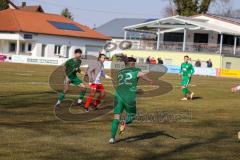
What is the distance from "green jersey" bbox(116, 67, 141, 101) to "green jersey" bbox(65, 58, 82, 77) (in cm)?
565

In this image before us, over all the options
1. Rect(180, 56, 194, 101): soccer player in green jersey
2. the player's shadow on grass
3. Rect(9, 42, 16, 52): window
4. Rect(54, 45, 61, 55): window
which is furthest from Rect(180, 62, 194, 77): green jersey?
Rect(9, 42, 16, 52): window

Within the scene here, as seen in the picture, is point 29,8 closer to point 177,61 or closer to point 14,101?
point 177,61

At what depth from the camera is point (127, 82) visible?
1122cm

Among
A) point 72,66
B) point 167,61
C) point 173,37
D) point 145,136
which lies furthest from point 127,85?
point 173,37

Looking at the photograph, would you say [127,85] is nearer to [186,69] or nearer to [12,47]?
[186,69]

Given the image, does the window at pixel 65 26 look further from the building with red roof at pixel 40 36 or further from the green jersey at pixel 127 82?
the green jersey at pixel 127 82

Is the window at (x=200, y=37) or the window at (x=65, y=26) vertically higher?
the window at (x=65, y=26)

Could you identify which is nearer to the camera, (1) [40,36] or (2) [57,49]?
(1) [40,36]

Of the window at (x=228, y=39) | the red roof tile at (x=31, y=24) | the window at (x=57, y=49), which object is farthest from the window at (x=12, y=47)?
the window at (x=228, y=39)

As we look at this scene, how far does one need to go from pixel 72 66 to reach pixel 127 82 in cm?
601

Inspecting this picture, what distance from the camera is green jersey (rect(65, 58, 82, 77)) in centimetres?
1683

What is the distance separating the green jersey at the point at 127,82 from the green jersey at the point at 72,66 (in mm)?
5648

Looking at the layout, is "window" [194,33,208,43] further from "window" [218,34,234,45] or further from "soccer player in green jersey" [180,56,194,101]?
"soccer player in green jersey" [180,56,194,101]

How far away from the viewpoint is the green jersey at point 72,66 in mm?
16828
